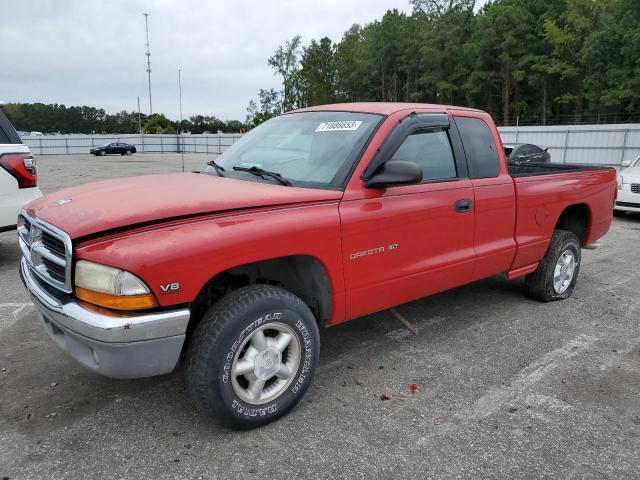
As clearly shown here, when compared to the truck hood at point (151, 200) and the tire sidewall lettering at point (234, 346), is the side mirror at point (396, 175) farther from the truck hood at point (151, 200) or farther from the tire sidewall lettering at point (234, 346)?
the tire sidewall lettering at point (234, 346)

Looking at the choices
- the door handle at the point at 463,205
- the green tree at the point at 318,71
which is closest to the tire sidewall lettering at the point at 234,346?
the door handle at the point at 463,205

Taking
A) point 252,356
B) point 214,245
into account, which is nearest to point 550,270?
point 252,356

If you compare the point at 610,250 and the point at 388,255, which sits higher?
the point at 388,255

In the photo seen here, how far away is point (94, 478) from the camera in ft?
8.31

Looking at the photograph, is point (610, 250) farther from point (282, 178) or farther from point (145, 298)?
point (145, 298)

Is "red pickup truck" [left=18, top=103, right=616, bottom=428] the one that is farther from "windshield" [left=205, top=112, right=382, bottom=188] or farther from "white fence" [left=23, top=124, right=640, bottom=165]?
"white fence" [left=23, top=124, right=640, bottom=165]

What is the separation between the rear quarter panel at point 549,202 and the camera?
459 cm

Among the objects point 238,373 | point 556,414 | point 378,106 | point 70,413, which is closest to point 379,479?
point 238,373

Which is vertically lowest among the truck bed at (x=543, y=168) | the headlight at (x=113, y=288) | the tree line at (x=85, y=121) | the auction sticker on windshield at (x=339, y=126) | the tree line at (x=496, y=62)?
the headlight at (x=113, y=288)

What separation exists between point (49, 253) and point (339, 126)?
2.00 meters

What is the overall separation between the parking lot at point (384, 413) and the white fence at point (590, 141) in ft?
77.4

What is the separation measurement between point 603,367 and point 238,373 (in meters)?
2.67

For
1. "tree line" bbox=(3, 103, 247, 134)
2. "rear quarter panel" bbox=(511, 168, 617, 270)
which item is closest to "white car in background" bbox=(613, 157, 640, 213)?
"rear quarter panel" bbox=(511, 168, 617, 270)

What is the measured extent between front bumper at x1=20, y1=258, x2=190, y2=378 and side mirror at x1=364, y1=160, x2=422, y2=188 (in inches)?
55.7
